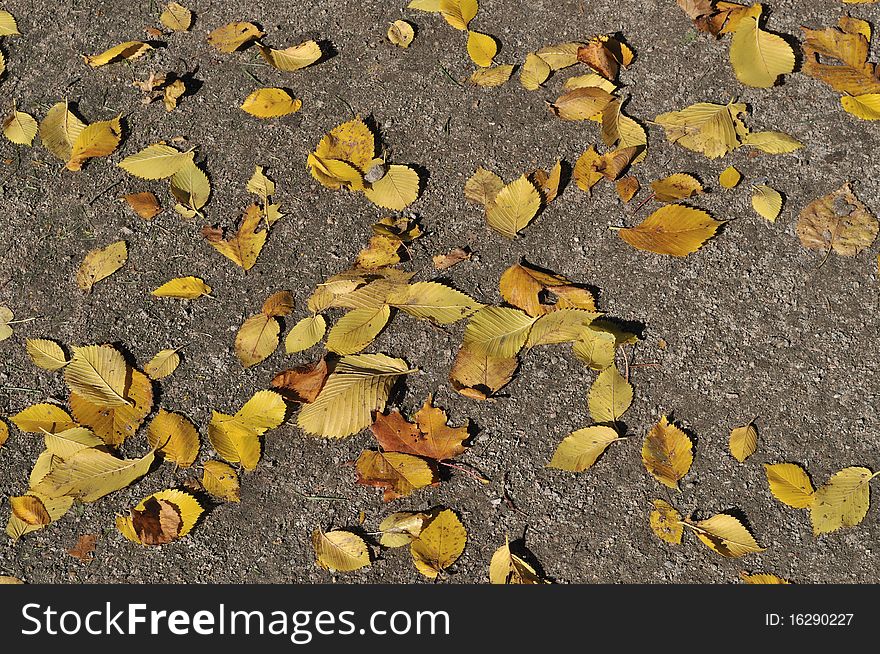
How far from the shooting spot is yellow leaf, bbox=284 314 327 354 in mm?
2143

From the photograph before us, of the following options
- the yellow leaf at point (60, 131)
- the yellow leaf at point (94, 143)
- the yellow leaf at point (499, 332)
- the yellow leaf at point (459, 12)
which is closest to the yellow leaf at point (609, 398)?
A: the yellow leaf at point (499, 332)

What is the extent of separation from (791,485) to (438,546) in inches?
38.0

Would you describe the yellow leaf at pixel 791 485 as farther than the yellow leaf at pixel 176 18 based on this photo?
No

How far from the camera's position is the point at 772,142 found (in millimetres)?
2260

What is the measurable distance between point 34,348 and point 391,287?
1.04 metres

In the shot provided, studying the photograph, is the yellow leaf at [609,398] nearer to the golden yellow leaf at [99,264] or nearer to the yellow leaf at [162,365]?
the yellow leaf at [162,365]

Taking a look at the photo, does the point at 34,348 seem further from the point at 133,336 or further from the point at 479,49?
the point at 479,49

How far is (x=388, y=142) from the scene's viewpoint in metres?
2.32

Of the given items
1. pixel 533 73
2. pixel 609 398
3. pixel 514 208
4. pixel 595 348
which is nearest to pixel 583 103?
pixel 533 73

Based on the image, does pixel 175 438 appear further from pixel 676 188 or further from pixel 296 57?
pixel 676 188

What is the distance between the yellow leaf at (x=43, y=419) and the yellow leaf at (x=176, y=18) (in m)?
1.27

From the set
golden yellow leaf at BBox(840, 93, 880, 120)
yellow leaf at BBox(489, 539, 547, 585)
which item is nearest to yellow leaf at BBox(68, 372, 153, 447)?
yellow leaf at BBox(489, 539, 547, 585)

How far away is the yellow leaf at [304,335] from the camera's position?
7.03 ft

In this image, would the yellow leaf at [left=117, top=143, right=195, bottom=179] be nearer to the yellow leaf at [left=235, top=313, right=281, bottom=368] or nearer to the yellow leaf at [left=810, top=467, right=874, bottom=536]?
the yellow leaf at [left=235, top=313, right=281, bottom=368]
